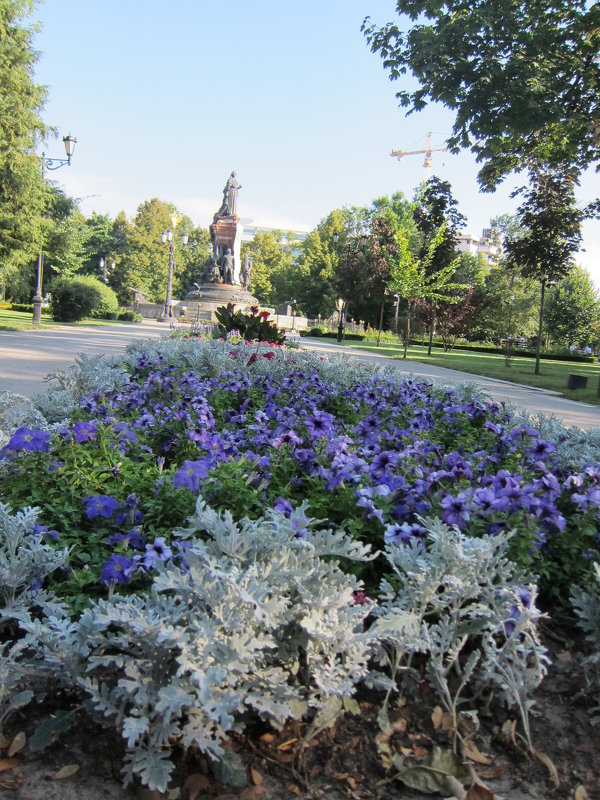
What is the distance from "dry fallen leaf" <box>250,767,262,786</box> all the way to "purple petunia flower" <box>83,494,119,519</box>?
1439 mm

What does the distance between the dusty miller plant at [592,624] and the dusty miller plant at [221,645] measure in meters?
0.85

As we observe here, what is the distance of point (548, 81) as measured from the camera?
32.4 ft

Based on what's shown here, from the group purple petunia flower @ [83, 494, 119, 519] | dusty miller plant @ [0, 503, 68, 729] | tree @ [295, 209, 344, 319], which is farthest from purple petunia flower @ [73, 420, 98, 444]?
tree @ [295, 209, 344, 319]

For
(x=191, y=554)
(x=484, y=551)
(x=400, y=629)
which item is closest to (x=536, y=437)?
(x=484, y=551)

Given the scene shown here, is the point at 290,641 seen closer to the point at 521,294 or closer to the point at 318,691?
the point at 318,691

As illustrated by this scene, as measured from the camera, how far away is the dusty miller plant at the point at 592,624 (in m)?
2.23

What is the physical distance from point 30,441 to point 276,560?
1.89 meters

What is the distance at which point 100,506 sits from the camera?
297 centimetres

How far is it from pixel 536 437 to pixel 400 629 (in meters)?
2.64

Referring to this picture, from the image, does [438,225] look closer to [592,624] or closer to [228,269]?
[228,269]

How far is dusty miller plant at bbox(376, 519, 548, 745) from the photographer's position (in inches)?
Answer: 82.6

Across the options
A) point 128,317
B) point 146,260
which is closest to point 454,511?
point 128,317

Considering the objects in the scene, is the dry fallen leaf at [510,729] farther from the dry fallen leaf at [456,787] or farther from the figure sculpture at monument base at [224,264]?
the figure sculpture at monument base at [224,264]

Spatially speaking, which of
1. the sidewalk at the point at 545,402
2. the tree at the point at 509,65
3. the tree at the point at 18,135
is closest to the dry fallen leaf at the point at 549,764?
the sidewalk at the point at 545,402
